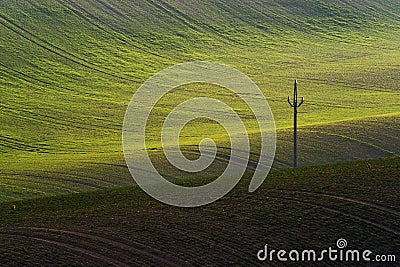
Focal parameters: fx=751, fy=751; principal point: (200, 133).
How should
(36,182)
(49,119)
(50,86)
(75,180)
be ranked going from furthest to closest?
(50,86) → (49,119) → (36,182) → (75,180)

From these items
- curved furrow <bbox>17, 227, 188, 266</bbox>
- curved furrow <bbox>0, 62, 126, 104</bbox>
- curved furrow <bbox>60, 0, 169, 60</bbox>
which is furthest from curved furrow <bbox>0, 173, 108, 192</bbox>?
curved furrow <bbox>60, 0, 169, 60</bbox>

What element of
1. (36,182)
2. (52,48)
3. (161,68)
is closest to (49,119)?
(161,68)

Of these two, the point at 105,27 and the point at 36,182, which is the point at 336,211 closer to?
the point at 36,182

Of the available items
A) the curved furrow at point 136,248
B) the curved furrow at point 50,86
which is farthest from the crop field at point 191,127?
the curved furrow at point 50,86

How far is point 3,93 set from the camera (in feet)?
126

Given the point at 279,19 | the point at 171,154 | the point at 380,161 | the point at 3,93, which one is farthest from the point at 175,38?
the point at 380,161

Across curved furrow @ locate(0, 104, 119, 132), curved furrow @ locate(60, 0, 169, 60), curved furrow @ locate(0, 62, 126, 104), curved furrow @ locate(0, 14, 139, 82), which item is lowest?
curved furrow @ locate(0, 104, 119, 132)

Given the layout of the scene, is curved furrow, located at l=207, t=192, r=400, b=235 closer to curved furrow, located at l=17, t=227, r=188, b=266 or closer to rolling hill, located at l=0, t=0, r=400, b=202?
curved furrow, located at l=17, t=227, r=188, b=266

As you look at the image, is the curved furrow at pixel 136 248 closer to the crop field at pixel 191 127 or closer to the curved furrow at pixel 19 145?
the crop field at pixel 191 127

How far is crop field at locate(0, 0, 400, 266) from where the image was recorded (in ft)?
35.5

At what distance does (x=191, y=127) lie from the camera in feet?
106

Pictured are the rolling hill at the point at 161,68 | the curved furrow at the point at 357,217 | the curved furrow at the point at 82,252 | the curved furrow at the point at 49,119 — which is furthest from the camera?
the curved furrow at the point at 49,119

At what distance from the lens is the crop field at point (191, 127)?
10.8 m

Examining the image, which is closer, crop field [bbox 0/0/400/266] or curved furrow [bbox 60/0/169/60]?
crop field [bbox 0/0/400/266]
